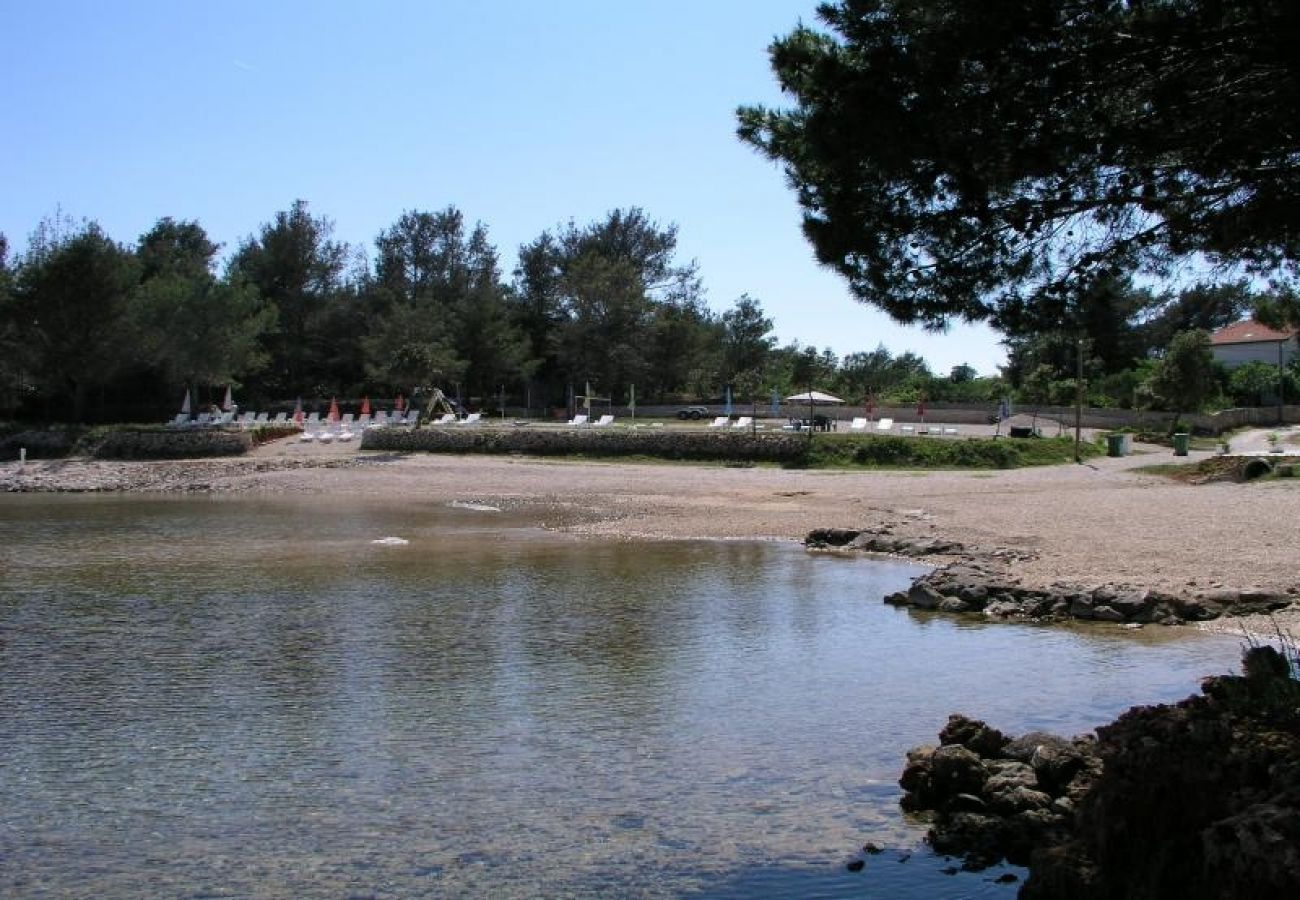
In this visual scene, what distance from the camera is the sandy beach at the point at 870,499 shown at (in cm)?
2367

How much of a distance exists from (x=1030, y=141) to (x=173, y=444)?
54.4m

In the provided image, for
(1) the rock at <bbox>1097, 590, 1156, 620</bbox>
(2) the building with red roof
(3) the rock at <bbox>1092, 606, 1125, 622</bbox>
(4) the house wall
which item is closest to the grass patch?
(1) the rock at <bbox>1097, 590, 1156, 620</bbox>

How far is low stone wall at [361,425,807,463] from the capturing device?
5056 cm

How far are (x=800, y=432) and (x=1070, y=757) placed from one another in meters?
42.4

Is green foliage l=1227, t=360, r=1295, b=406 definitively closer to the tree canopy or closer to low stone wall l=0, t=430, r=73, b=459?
low stone wall l=0, t=430, r=73, b=459

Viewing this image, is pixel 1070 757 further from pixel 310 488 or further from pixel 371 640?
pixel 310 488

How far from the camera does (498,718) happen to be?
46.0 ft

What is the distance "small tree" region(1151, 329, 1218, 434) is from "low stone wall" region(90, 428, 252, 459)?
4454 cm

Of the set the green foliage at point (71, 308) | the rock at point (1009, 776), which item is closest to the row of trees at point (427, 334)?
the green foliage at point (71, 308)

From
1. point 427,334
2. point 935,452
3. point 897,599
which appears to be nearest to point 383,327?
point 427,334

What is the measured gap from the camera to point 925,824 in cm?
1026

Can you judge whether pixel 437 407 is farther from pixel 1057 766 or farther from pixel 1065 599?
pixel 1057 766

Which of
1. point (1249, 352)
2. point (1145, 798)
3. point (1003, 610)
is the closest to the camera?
point (1145, 798)

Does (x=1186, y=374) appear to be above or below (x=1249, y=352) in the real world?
below
